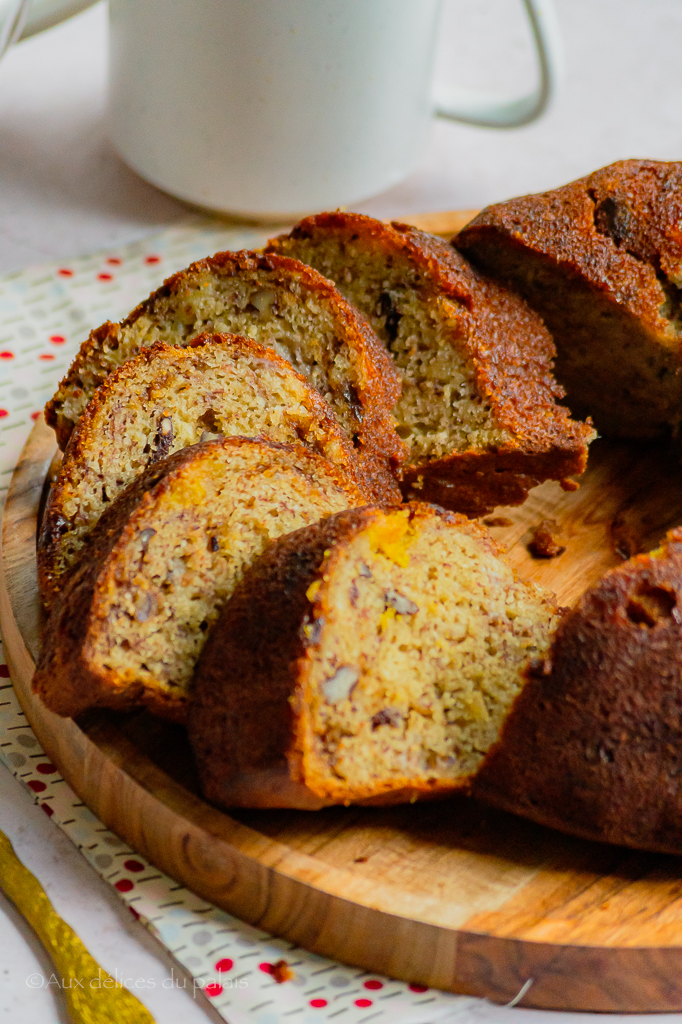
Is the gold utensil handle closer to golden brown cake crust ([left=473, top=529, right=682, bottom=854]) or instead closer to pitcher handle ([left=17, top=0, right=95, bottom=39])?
golden brown cake crust ([left=473, top=529, right=682, bottom=854])

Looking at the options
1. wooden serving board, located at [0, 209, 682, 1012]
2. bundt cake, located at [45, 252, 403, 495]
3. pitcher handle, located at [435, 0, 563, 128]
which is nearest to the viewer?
wooden serving board, located at [0, 209, 682, 1012]

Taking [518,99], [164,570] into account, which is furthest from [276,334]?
[518,99]

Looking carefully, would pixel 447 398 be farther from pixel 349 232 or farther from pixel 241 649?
pixel 241 649

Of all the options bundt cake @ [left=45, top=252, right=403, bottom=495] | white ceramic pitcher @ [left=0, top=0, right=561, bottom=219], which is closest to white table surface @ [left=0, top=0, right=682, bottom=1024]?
white ceramic pitcher @ [left=0, top=0, right=561, bottom=219]

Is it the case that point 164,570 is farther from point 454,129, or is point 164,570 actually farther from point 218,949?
point 454,129

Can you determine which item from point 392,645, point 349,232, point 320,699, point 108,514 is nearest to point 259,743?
point 320,699

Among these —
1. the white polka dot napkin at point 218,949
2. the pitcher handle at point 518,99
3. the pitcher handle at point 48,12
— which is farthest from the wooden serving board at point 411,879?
the pitcher handle at point 518,99
